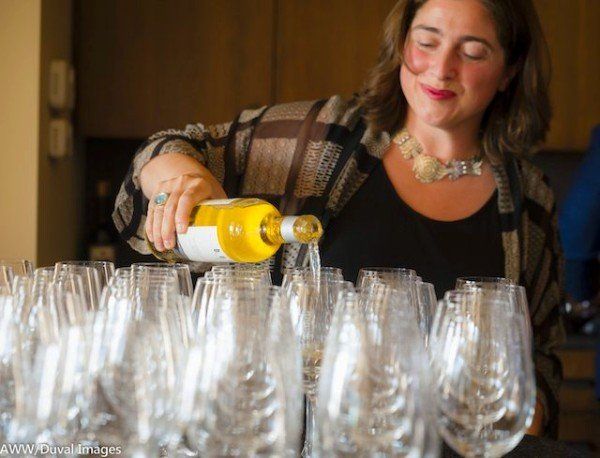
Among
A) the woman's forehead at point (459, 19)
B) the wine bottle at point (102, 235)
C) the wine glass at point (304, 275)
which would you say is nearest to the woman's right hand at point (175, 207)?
the wine glass at point (304, 275)

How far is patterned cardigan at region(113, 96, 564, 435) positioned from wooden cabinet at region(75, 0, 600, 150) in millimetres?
1493

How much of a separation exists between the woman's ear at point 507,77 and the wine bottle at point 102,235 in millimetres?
1795

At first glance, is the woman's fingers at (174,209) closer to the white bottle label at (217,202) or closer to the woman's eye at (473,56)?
the white bottle label at (217,202)

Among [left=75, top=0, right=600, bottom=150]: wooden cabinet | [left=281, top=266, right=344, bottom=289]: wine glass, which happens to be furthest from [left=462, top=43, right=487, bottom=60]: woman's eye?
[left=75, top=0, right=600, bottom=150]: wooden cabinet

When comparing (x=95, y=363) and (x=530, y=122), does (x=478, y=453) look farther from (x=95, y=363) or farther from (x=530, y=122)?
(x=530, y=122)

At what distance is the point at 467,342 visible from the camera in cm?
85

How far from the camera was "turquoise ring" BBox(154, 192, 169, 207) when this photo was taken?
1.31 metres

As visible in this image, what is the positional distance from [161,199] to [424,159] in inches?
26.5

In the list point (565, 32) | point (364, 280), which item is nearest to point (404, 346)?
point (364, 280)

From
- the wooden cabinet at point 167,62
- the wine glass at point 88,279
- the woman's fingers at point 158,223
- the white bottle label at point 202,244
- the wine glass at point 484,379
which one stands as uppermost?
the wooden cabinet at point 167,62

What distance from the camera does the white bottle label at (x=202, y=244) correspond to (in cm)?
125

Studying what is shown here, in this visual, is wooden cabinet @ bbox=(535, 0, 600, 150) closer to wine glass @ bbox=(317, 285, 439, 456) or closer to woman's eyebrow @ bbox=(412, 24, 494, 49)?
woman's eyebrow @ bbox=(412, 24, 494, 49)

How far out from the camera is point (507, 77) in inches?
72.6

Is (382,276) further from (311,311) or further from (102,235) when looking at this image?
(102,235)
